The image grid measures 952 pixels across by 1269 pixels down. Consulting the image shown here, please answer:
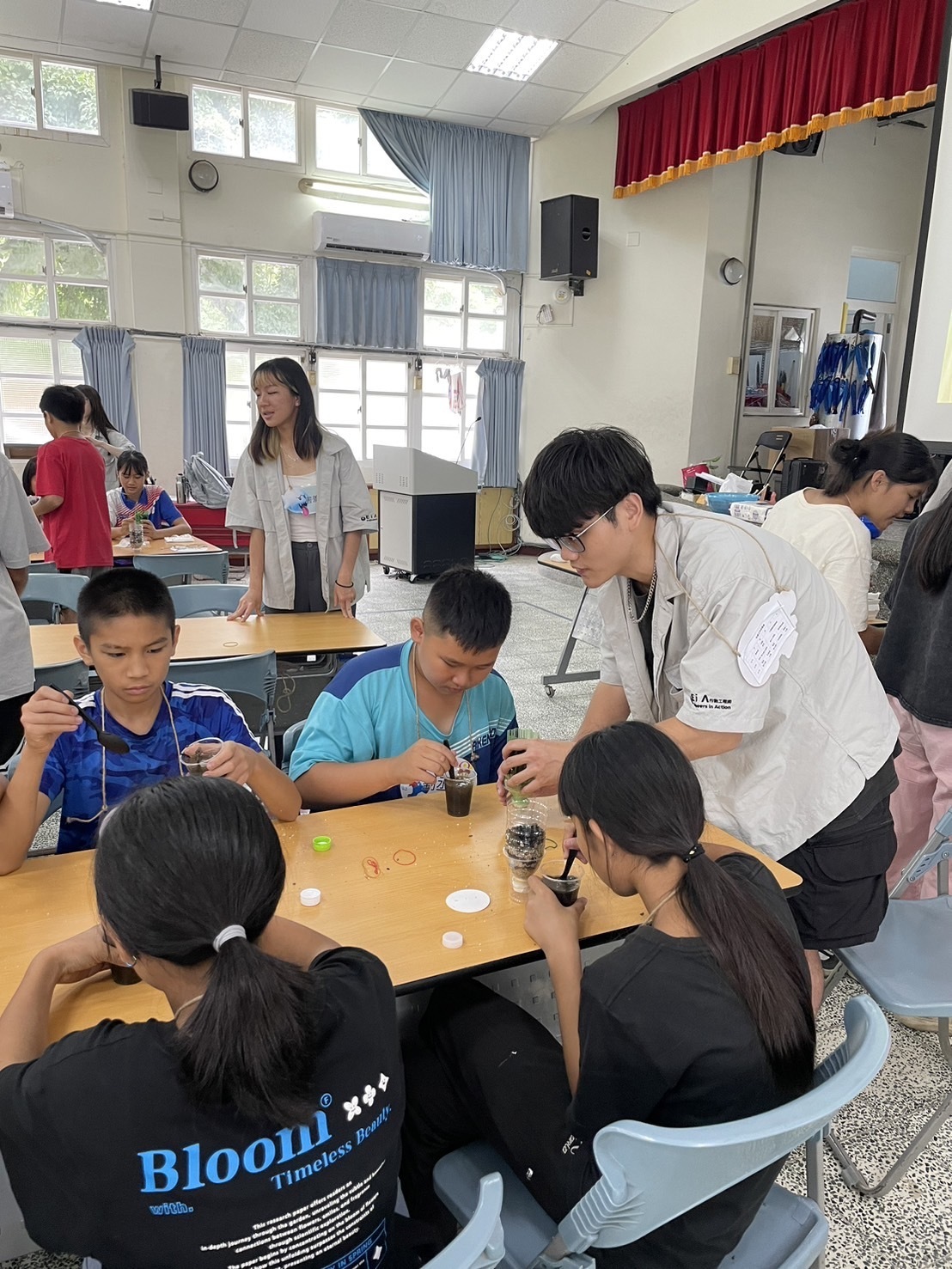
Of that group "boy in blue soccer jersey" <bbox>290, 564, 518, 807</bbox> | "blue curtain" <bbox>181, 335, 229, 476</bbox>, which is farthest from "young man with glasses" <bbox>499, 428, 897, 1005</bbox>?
"blue curtain" <bbox>181, 335, 229, 476</bbox>

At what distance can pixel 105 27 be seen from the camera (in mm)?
7086

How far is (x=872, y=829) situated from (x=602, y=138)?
8996mm

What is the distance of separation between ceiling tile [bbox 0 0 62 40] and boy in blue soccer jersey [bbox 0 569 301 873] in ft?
24.0

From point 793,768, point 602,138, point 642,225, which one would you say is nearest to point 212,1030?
point 793,768

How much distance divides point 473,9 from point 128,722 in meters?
7.11

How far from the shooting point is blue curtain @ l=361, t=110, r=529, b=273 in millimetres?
8789

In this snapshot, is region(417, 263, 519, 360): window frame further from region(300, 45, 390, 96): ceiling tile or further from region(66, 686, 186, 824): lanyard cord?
region(66, 686, 186, 824): lanyard cord

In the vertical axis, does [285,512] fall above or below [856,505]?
below

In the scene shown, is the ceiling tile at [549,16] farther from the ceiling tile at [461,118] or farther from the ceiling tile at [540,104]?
the ceiling tile at [461,118]

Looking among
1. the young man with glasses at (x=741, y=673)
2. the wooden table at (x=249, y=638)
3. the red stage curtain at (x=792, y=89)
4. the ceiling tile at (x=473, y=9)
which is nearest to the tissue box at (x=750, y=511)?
the wooden table at (x=249, y=638)

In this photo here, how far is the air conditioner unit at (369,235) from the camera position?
865 centimetres

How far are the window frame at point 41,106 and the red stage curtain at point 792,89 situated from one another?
4.89 m

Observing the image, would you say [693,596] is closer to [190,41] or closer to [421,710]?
[421,710]

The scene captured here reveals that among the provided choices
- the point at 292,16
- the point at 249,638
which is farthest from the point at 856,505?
the point at 292,16
